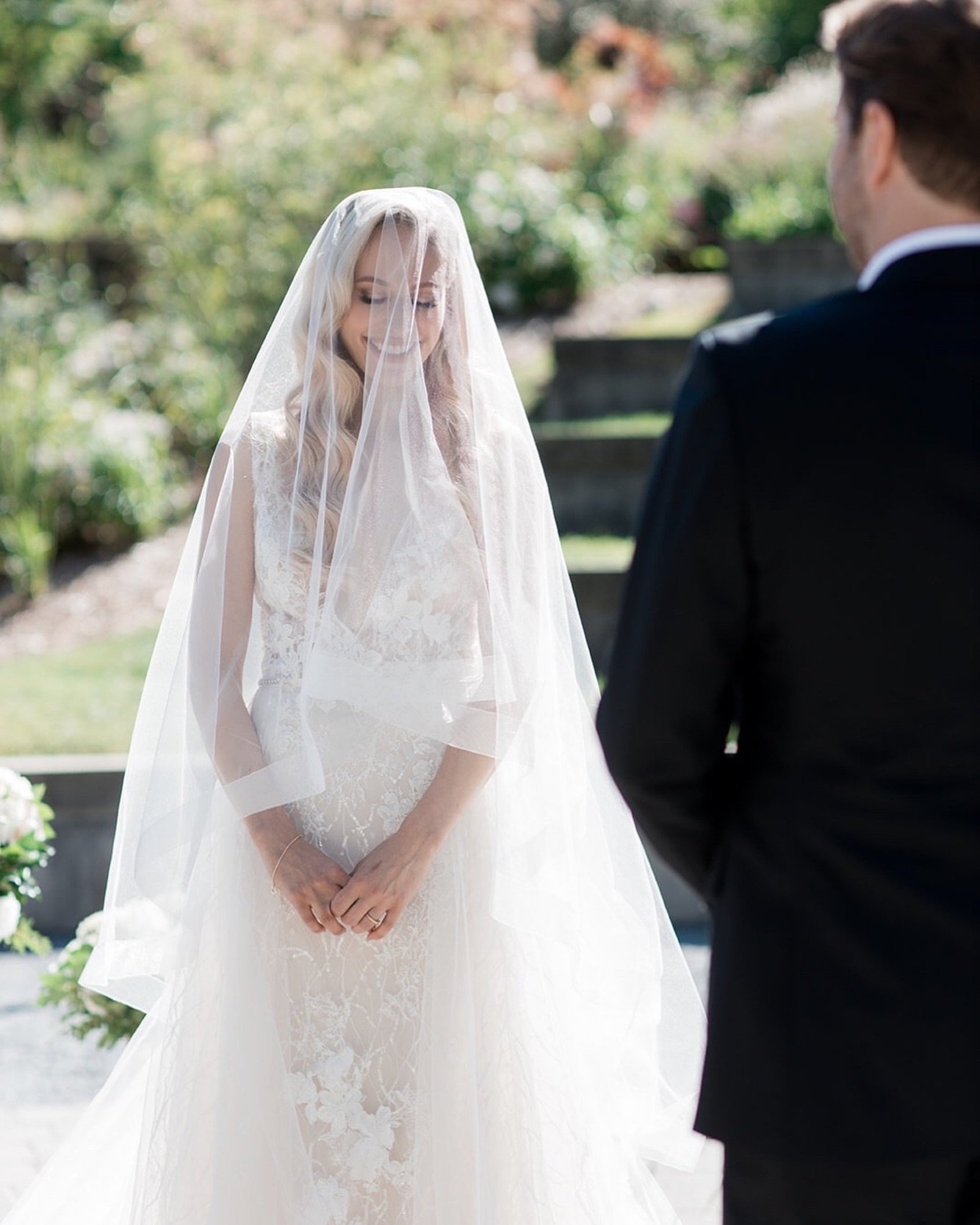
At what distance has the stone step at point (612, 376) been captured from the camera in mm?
9727

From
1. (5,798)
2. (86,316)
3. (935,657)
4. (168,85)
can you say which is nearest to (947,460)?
(935,657)

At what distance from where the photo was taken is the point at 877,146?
68.8 inches

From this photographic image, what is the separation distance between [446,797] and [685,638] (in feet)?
3.80

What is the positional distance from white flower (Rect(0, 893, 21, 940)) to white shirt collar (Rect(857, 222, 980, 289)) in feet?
8.57

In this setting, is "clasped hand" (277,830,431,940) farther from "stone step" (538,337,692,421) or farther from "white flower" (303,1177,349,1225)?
"stone step" (538,337,692,421)

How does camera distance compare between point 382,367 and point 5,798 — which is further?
point 5,798

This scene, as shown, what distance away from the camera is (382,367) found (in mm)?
2924

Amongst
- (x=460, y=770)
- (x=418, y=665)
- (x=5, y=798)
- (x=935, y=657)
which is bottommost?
(x=5, y=798)

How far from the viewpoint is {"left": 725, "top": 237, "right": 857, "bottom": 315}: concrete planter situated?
10.3 meters

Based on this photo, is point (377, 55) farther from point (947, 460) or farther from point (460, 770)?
point (947, 460)

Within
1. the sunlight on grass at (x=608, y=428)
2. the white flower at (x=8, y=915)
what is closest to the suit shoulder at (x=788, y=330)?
the white flower at (x=8, y=915)

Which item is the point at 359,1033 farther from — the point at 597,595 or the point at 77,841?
the point at 597,595

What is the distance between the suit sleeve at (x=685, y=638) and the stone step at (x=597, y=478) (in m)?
6.61

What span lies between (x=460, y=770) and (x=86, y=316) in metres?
7.70
